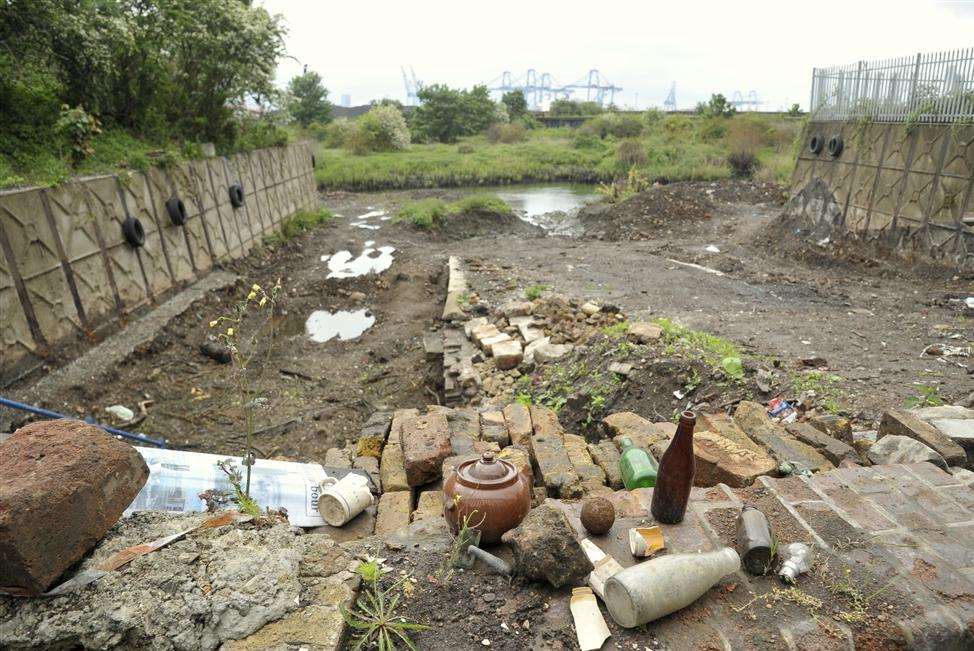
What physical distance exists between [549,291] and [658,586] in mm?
6185

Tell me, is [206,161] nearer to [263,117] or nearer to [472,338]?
[263,117]

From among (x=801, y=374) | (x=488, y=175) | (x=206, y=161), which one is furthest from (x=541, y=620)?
(x=488, y=175)

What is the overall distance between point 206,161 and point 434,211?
6711 mm

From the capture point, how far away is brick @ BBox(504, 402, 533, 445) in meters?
3.68

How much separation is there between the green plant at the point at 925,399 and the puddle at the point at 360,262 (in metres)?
8.37

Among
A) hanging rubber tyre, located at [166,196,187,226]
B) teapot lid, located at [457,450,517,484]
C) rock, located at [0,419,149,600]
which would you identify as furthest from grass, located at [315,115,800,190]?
rock, located at [0,419,149,600]

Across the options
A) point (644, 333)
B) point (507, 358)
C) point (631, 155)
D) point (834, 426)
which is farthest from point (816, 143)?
point (631, 155)

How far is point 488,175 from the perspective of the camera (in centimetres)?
2688

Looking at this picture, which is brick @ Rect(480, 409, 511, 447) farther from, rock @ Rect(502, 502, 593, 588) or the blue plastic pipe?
the blue plastic pipe

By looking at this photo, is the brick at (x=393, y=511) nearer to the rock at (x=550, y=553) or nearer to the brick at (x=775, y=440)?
the rock at (x=550, y=553)

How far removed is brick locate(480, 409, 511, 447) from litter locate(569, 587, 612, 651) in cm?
173

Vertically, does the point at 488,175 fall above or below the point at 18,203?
below

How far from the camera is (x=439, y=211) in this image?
15.6m

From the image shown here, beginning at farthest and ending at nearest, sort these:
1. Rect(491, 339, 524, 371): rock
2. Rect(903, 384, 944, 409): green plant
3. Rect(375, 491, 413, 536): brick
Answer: Rect(491, 339, 524, 371): rock
Rect(903, 384, 944, 409): green plant
Rect(375, 491, 413, 536): brick
